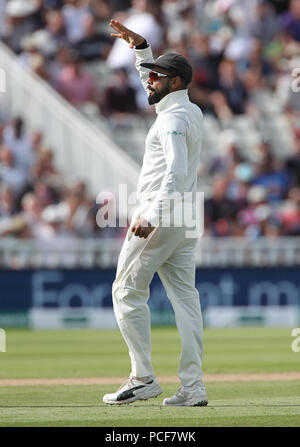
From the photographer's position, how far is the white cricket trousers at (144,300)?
7762mm

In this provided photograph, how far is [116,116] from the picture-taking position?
20.5 metres

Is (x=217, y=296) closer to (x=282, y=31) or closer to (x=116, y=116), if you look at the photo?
(x=116, y=116)

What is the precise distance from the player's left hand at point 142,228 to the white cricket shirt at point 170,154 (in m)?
0.03

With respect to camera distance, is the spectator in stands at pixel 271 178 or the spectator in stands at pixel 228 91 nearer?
the spectator in stands at pixel 271 178

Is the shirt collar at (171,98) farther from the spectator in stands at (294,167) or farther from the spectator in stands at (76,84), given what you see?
the spectator in stands at (76,84)

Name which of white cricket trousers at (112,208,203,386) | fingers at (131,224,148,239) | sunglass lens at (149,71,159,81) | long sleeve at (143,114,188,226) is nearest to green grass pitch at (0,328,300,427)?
white cricket trousers at (112,208,203,386)

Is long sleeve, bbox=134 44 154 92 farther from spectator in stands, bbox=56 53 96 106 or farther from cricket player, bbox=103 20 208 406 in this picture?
spectator in stands, bbox=56 53 96 106

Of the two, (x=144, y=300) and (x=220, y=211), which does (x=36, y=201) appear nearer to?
(x=220, y=211)

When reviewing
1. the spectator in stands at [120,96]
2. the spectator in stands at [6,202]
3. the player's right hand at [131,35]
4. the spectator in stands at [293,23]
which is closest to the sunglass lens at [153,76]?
the player's right hand at [131,35]

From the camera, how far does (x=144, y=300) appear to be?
7.86m

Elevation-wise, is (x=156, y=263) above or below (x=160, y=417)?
above

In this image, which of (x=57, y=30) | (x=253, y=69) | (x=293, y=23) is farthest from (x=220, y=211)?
(x=293, y=23)
